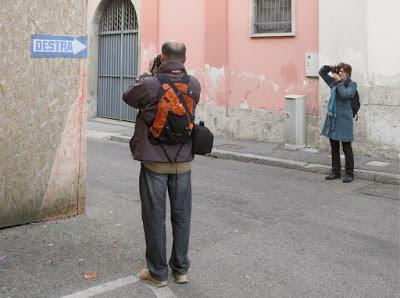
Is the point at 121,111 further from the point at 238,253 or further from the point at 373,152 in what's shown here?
the point at 238,253

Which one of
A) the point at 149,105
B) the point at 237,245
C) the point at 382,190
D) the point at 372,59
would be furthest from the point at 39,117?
the point at 372,59

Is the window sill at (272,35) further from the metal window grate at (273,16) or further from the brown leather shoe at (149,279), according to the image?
the brown leather shoe at (149,279)

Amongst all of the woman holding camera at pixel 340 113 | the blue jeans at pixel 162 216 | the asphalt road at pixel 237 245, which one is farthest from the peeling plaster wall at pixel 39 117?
the woman holding camera at pixel 340 113

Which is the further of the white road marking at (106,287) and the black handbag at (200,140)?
the black handbag at (200,140)

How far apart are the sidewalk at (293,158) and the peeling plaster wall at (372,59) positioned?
396 mm

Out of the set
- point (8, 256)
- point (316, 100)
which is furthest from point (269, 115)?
point (8, 256)

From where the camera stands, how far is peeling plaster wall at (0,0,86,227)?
17.8 ft

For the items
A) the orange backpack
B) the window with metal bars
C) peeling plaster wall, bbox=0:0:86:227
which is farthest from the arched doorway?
the orange backpack

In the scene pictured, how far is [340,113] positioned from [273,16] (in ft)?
12.9

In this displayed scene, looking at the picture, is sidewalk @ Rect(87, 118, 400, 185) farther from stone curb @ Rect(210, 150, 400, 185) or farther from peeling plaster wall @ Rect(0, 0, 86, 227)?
peeling plaster wall @ Rect(0, 0, 86, 227)

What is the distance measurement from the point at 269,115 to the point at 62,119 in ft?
21.4

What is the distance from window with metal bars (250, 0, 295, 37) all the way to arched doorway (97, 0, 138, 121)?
13.5 feet

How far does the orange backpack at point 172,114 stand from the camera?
414cm

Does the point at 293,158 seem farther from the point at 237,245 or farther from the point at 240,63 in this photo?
the point at 237,245
